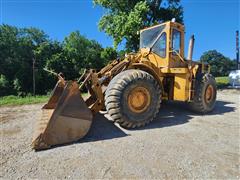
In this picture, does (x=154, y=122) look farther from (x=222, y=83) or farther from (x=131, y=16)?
(x=222, y=83)

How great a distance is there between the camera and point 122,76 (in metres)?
4.46

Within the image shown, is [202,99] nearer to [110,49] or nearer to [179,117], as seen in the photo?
[179,117]

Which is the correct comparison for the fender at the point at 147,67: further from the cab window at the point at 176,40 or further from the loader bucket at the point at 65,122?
the loader bucket at the point at 65,122

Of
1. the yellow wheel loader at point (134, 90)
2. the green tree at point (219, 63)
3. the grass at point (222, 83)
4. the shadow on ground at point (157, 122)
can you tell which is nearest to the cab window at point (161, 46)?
the yellow wheel loader at point (134, 90)

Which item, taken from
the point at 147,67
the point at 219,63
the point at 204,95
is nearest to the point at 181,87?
the point at 204,95

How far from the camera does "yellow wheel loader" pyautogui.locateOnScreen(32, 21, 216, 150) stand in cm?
362

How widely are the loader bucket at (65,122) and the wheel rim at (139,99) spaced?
1062 millimetres

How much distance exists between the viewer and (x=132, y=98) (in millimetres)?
4547

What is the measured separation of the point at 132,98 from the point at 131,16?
415 inches

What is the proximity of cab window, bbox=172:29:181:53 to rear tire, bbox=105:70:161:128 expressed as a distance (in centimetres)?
144

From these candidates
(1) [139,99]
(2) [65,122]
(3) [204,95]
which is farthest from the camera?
(3) [204,95]

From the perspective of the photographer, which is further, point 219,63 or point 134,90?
point 219,63

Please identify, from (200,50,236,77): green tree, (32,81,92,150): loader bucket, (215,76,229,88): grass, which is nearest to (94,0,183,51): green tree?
(215,76,229,88): grass

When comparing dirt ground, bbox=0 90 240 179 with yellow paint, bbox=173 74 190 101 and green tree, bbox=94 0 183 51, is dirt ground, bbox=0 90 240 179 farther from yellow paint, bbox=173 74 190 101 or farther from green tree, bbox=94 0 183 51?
green tree, bbox=94 0 183 51
